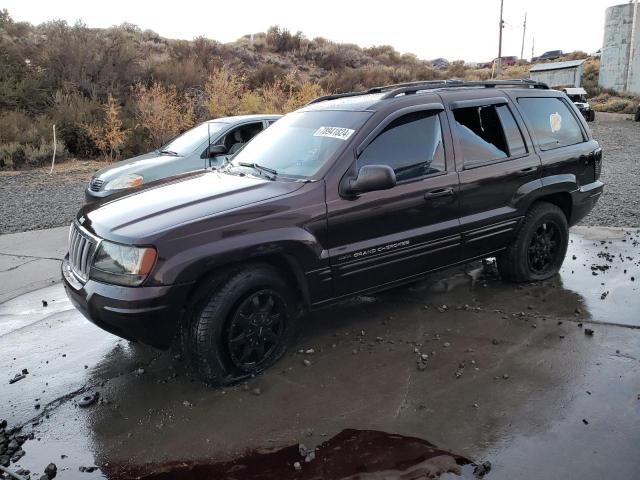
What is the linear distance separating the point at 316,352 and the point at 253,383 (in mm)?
611

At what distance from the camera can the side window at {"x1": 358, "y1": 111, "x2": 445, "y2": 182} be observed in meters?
4.03


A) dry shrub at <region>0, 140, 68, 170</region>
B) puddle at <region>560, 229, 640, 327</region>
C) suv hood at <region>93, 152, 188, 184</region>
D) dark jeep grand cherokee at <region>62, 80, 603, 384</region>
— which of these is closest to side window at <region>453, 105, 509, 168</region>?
dark jeep grand cherokee at <region>62, 80, 603, 384</region>

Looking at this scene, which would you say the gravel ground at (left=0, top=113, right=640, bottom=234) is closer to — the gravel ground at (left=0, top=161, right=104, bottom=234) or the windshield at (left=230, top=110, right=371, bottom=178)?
the gravel ground at (left=0, top=161, right=104, bottom=234)

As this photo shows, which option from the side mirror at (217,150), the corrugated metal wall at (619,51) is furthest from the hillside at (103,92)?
the corrugated metal wall at (619,51)

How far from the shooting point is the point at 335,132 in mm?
4129

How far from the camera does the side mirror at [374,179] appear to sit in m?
3.64

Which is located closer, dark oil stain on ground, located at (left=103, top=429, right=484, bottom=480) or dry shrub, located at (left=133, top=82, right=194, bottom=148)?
dark oil stain on ground, located at (left=103, top=429, right=484, bottom=480)

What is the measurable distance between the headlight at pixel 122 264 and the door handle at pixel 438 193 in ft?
6.95

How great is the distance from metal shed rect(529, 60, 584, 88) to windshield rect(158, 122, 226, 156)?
29141mm

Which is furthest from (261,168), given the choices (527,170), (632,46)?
(632,46)

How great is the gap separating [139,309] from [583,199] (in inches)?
172

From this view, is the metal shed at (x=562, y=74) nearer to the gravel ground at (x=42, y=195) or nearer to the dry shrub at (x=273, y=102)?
the dry shrub at (x=273, y=102)

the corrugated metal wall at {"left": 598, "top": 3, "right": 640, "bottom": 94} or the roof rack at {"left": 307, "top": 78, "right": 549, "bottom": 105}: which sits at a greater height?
the corrugated metal wall at {"left": 598, "top": 3, "right": 640, "bottom": 94}

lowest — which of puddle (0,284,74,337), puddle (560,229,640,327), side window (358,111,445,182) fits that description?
puddle (0,284,74,337)
